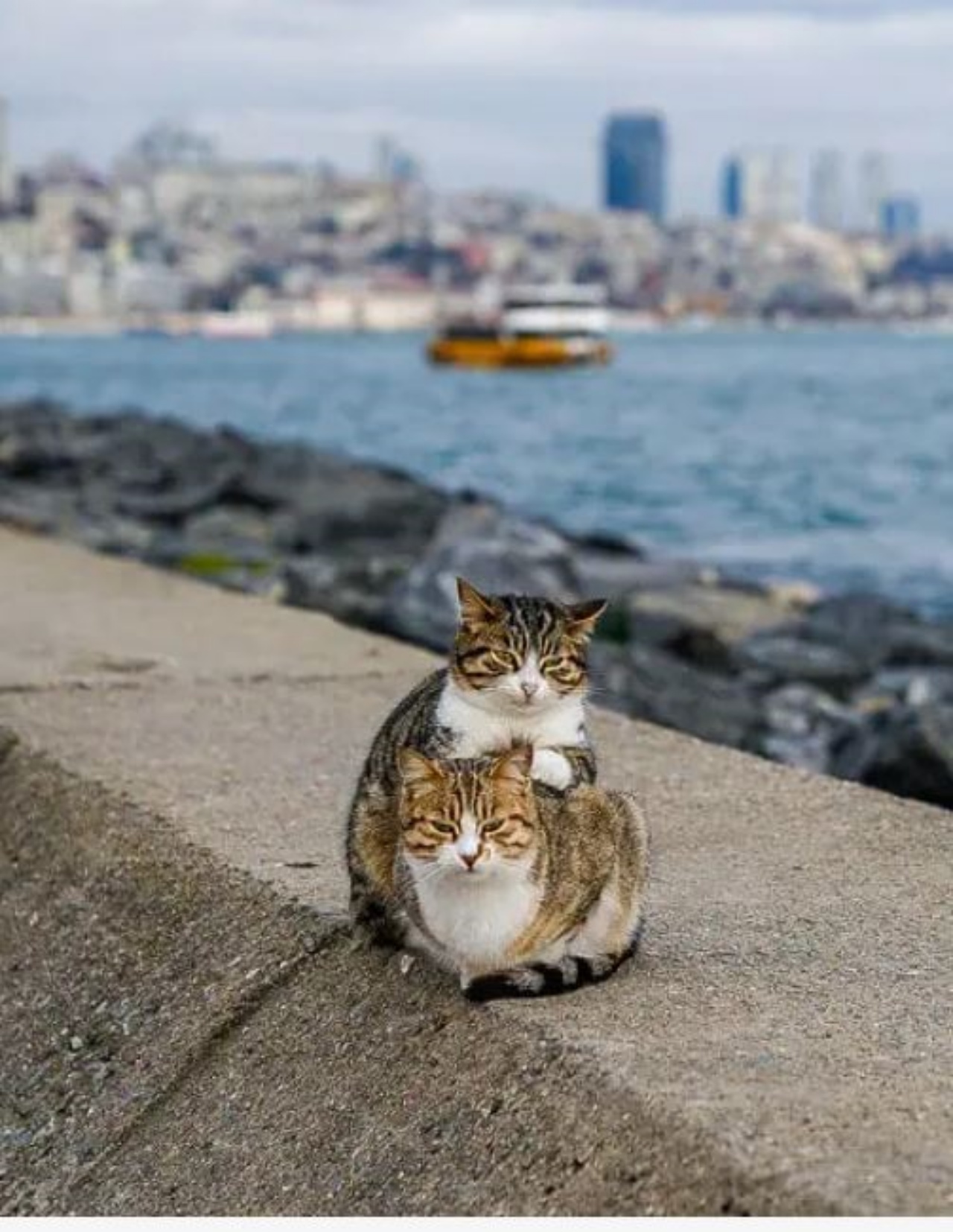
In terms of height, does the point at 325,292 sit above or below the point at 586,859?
below

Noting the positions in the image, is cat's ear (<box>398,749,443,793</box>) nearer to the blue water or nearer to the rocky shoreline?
the rocky shoreline

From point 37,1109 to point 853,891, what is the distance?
4.86 feet

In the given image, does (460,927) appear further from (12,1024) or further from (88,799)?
(88,799)

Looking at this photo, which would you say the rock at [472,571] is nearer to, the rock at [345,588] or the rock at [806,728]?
the rock at [345,588]

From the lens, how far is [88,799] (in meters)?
5.66

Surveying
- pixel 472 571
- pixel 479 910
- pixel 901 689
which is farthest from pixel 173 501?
pixel 479 910

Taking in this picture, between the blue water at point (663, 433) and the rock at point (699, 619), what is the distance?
3.86 metres

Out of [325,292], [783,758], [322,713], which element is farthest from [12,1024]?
[325,292]

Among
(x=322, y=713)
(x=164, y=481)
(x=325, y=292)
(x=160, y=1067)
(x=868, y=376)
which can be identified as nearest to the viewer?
(x=160, y=1067)

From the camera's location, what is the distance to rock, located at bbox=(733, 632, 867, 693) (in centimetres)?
1327

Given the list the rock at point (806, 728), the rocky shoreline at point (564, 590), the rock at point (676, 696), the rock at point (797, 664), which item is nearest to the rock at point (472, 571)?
the rocky shoreline at point (564, 590)

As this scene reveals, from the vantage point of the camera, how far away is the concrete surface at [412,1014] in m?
3.46

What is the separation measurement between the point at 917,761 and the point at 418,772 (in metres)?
5.23

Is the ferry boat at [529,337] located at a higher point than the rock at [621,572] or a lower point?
lower
